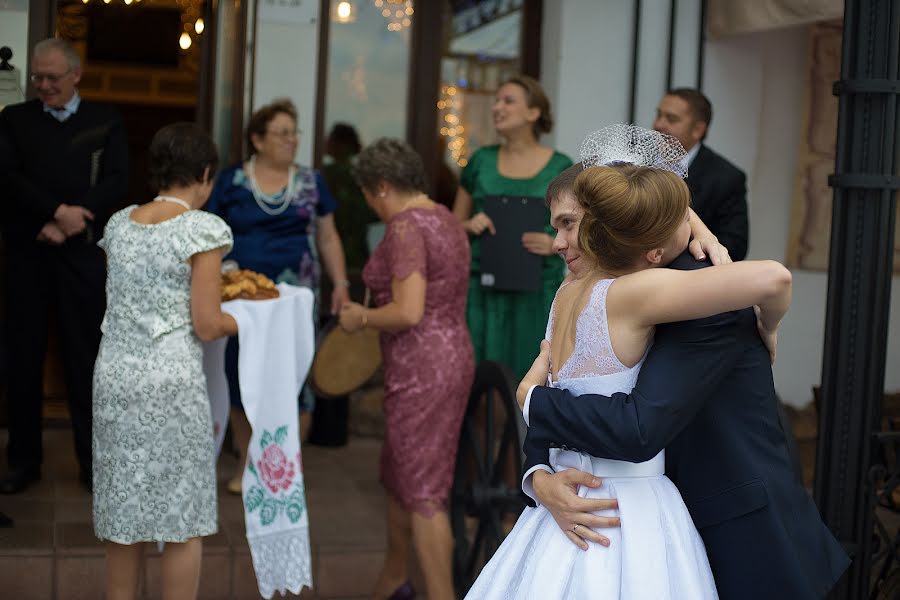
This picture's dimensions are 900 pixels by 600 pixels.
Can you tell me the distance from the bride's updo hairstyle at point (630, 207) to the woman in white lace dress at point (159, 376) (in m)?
1.55

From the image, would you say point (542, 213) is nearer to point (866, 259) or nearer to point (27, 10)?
point (866, 259)

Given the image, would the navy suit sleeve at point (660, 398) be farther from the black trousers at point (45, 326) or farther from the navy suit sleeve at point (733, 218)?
the black trousers at point (45, 326)

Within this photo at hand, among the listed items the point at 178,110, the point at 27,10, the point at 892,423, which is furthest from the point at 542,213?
the point at 178,110

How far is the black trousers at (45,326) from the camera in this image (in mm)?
5031

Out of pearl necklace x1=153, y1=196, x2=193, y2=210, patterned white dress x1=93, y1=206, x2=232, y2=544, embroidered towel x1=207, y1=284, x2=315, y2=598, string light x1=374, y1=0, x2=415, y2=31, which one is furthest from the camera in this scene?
string light x1=374, y1=0, x2=415, y2=31

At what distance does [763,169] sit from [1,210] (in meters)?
3.64

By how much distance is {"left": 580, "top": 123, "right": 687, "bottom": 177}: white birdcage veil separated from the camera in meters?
2.32

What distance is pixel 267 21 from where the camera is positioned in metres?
6.00

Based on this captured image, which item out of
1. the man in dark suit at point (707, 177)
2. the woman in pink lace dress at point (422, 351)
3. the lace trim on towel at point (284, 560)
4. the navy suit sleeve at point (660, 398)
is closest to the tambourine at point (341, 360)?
the woman in pink lace dress at point (422, 351)

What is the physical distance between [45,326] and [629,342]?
3.49 meters

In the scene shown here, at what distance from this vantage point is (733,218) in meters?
4.84

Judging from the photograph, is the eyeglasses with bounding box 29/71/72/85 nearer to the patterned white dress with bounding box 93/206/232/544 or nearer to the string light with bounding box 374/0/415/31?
the patterned white dress with bounding box 93/206/232/544

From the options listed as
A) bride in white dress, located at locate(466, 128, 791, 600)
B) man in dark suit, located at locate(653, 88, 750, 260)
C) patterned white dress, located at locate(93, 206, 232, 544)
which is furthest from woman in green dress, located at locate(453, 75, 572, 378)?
bride in white dress, located at locate(466, 128, 791, 600)

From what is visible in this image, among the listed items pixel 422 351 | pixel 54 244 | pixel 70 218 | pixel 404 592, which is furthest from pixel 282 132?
pixel 404 592
